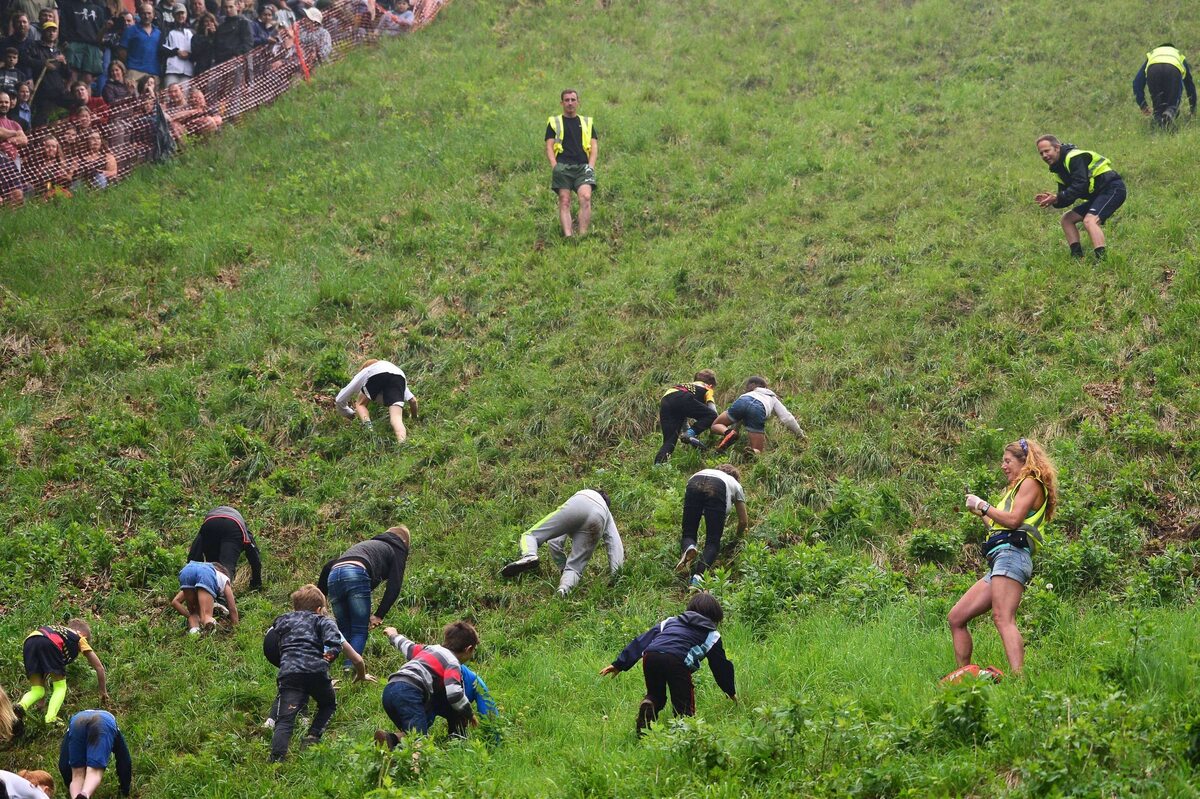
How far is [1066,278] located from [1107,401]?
2558 mm

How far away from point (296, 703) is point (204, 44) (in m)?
14.7

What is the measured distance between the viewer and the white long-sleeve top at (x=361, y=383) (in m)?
12.6

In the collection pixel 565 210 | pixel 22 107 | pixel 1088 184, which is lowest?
pixel 565 210

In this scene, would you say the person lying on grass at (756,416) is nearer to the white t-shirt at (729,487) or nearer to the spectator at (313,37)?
the white t-shirt at (729,487)

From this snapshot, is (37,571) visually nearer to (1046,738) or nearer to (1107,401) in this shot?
(1046,738)

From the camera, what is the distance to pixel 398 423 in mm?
12469

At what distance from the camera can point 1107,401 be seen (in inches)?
430

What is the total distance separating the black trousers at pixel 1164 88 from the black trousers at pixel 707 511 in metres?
11.4

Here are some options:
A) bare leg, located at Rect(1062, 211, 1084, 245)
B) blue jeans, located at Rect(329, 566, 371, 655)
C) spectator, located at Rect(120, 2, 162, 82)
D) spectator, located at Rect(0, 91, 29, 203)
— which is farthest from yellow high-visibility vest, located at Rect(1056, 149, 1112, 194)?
spectator, located at Rect(0, 91, 29, 203)

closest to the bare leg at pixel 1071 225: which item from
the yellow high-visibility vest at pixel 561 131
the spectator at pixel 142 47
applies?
the yellow high-visibility vest at pixel 561 131

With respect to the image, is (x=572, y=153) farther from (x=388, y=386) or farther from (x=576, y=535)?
(x=576, y=535)

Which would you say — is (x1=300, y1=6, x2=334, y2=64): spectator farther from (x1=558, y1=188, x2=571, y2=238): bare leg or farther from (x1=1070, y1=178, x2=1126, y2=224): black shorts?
(x1=1070, y1=178, x2=1126, y2=224): black shorts

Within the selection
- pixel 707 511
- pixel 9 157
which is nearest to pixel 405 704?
pixel 707 511

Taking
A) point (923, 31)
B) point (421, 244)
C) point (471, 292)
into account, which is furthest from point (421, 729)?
point (923, 31)
